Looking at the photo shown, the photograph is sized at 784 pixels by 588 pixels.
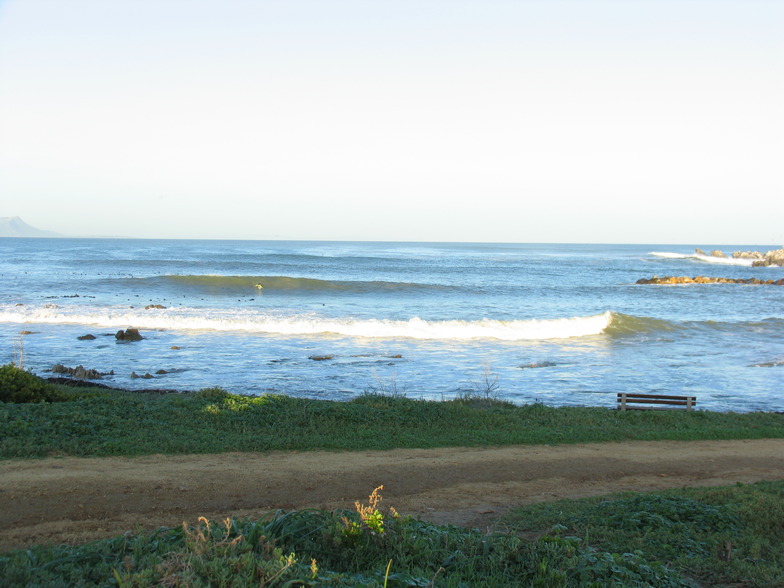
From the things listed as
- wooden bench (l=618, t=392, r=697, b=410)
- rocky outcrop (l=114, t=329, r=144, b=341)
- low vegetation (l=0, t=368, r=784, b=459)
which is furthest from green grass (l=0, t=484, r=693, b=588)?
rocky outcrop (l=114, t=329, r=144, b=341)

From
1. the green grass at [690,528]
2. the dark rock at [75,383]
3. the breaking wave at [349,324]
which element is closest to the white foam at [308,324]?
the breaking wave at [349,324]

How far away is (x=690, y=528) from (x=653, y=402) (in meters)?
7.76

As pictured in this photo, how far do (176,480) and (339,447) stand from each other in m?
2.63

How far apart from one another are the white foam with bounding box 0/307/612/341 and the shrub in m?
12.9

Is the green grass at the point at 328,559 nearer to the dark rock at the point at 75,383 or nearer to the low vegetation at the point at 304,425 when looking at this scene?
the low vegetation at the point at 304,425

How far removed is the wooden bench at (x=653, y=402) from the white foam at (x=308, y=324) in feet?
36.7

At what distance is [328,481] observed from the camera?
819 cm

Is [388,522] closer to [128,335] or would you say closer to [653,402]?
[653,402]

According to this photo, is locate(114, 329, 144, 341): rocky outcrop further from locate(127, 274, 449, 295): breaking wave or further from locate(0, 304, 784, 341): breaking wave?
locate(127, 274, 449, 295): breaking wave

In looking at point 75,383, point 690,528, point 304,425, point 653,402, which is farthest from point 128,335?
point 690,528

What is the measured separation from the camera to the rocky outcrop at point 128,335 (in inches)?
865

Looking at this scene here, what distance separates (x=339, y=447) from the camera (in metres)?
9.74

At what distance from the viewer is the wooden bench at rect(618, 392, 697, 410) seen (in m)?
13.2

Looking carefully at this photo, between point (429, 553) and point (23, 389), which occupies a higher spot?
point (429, 553)
